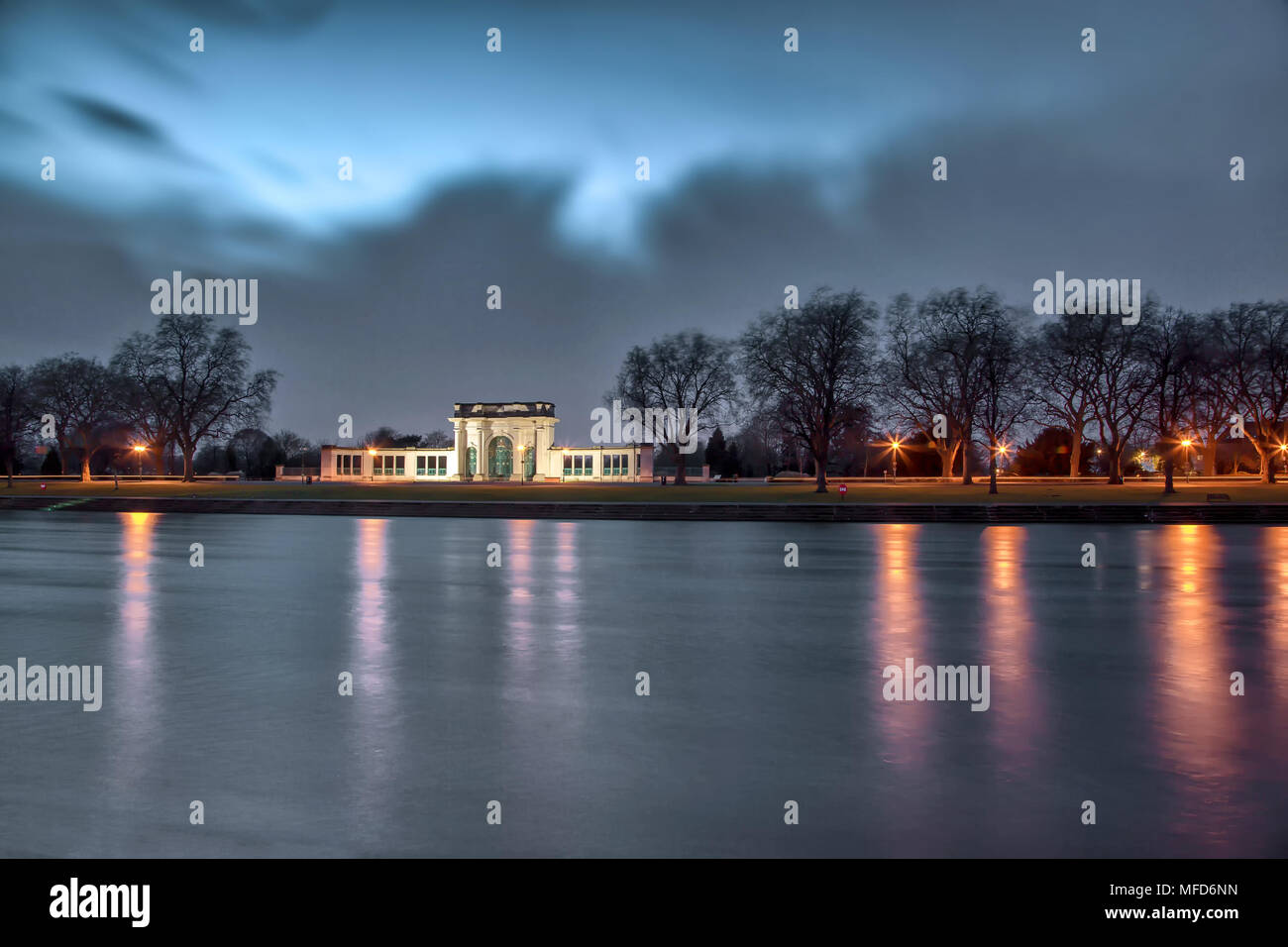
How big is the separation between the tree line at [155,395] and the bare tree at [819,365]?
47.5 meters

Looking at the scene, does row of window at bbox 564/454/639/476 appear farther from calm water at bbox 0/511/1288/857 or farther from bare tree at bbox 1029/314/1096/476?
calm water at bbox 0/511/1288/857

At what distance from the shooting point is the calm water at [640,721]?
16.5 ft

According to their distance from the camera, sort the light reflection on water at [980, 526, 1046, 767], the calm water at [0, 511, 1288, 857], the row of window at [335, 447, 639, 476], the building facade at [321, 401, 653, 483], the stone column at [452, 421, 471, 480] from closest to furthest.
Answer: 1. the calm water at [0, 511, 1288, 857]
2. the light reflection on water at [980, 526, 1046, 767]
3. the row of window at [335, 447, 639, 476]
4. the building facade at [321, 401, 653, 483]
5. the stone column at [452, 421, 471, 480]

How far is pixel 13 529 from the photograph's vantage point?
3384 cm

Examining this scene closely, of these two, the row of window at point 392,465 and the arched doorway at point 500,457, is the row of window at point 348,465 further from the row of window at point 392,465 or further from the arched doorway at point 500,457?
the arched doorway at point 500,457

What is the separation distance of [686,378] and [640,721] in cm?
7131

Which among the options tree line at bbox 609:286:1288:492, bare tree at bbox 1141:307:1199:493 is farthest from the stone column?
bare tree at bbox 1141:307:1199:493

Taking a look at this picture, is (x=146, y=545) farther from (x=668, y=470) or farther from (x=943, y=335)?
(x=668, y=470)

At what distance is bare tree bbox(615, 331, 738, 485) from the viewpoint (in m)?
77.1

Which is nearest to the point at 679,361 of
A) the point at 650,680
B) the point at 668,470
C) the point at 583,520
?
the point at 583,520

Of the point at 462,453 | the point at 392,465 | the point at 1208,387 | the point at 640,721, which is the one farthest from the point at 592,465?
the point at 640,721

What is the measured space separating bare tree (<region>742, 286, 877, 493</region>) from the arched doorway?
2026 inches

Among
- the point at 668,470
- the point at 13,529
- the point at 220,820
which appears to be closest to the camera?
the point at 220,820
